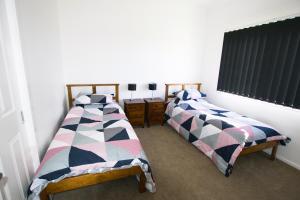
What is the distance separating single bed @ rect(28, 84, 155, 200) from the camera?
1383mm

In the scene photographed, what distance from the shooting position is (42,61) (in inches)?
83.4

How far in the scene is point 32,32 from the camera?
1.84m

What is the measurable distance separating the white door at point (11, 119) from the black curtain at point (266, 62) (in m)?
3.41

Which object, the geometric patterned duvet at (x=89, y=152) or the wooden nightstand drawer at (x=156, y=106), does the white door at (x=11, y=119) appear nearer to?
the geometric patterned duvet at (x=89, y=152)

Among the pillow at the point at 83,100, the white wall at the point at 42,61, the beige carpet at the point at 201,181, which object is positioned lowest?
the beige carpet at the point at 201,181

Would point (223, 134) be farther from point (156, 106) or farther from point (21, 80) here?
point (21, 80)

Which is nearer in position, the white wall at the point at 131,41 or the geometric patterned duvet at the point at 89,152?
the geometric patterned duvet at the point at 89,152

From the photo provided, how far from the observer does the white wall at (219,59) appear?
94.9 inches

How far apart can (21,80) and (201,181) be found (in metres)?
2.29

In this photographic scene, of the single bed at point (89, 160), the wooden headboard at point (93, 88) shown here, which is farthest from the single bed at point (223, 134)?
the wooden headboard at point (93, 88)

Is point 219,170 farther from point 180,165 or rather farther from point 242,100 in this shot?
point 242,100

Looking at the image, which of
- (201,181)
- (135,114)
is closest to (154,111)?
(135,114)

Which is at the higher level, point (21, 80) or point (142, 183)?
point (21, 80)

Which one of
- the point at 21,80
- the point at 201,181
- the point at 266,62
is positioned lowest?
the point at 201,181
